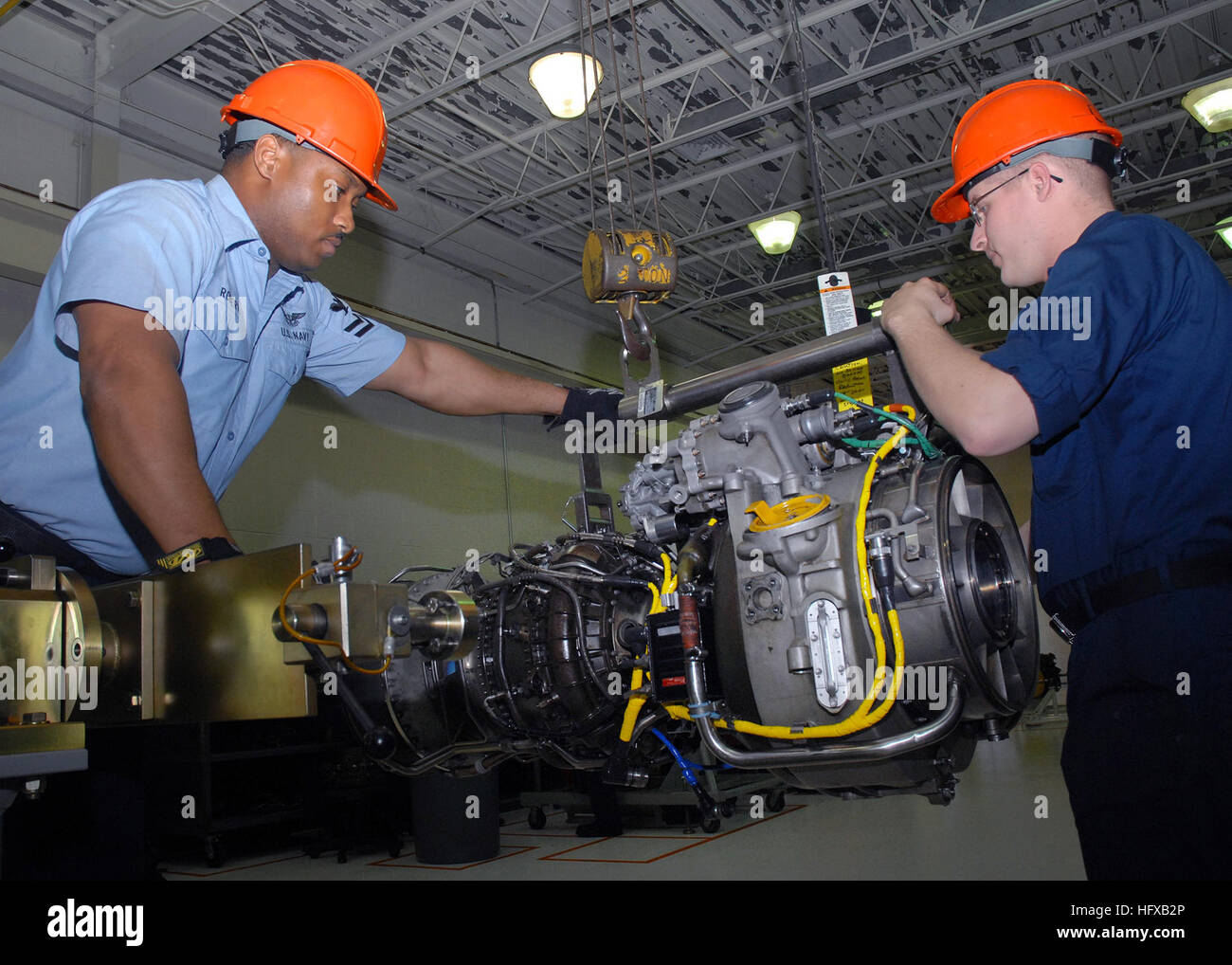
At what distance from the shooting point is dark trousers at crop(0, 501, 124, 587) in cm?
161

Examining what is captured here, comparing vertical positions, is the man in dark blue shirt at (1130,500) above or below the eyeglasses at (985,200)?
below

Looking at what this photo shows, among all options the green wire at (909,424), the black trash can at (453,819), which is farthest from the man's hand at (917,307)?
the black trash can at (453,819)

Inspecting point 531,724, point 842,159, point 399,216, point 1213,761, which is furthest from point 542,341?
point 1213,761

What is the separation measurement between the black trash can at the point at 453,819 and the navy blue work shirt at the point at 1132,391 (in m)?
4.47

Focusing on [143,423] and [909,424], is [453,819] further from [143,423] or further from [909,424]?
[143,423]

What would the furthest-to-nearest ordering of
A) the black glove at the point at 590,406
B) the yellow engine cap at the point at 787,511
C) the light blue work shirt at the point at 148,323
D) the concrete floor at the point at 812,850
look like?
the concrete floor at the point at 812,850 → the black glove at the point at 590,406 → the yellow engine cap at the point at 787,511 → the light blue work shirt at the point at 148,323

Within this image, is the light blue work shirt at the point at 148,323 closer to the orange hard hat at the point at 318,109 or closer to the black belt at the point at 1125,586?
the orange hard hat at the point at 318,109

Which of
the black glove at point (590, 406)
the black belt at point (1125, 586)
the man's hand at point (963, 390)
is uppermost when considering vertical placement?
the black glove at point (590, 406)

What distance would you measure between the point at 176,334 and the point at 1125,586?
1604 mm

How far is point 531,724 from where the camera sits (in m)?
2.15

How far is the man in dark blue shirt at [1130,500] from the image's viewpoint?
144 centimetres

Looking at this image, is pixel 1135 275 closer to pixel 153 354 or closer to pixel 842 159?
pixel 153 354

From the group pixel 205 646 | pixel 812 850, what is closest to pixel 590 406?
pixel 205 646

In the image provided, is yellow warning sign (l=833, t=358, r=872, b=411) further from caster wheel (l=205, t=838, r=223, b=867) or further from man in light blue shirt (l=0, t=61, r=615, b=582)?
caster wheel (l=205, t=838, r=223, b=867)
